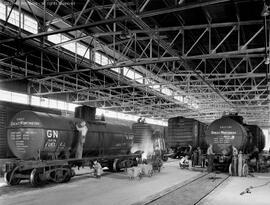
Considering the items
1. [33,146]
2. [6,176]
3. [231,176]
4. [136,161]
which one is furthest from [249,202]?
[136,161]

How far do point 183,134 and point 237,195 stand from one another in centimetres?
1270

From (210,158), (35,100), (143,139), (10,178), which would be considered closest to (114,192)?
(10,178)

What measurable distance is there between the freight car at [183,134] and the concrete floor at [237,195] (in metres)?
8.97

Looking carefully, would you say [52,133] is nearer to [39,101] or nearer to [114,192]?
[114,192]

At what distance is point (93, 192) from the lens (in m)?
11.6

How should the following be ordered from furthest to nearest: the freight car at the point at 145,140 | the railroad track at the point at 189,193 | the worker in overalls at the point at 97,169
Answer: the freight car at the point at 145,140 < the worker in overalls at the point at 97,169 < the railroad track at the point at 189,193

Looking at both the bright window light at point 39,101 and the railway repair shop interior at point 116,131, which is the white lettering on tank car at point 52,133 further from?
the bright window light at point 39,101

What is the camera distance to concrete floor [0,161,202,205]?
10062mm

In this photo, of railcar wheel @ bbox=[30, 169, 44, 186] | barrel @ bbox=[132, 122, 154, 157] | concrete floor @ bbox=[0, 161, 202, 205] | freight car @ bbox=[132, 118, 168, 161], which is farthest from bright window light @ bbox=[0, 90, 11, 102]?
railcar wheel @ bbox=[30, 169, 44, 186]

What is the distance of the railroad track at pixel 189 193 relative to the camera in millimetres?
10172

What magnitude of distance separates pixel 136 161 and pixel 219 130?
534 centimetres

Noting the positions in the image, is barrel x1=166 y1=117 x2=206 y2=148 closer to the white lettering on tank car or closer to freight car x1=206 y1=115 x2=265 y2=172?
freight car x1=206 y1=115 x2=265 y2=172

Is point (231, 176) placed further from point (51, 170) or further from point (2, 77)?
point (2, 77)

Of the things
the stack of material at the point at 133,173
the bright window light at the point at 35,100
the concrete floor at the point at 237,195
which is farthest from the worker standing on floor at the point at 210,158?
the bright window light at the point at 35,100
